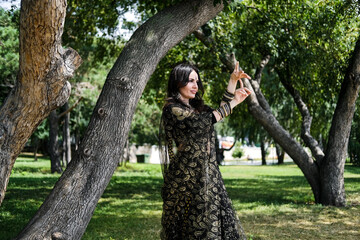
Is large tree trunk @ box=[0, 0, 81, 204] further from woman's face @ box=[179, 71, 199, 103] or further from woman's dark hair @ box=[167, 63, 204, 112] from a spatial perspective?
woman's face @ box=[179, 71, 199, 103]

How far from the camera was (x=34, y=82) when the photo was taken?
3.66 metres

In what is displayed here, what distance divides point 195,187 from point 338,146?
6.61m

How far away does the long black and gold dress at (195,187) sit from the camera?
362 cm

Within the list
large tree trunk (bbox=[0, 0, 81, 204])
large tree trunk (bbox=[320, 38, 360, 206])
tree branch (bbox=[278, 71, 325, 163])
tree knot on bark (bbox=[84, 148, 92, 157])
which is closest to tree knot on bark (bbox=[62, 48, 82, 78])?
large tree trunk (bbox=[0, 0, 81, 204])

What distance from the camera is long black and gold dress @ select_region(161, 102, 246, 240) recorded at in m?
3.62

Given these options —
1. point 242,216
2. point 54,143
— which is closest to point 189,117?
point 242,216

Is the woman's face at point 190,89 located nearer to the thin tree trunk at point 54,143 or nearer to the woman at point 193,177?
the woman at point 193,177

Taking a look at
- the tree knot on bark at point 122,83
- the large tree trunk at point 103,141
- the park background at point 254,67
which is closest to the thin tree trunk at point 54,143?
the park background at point 254,67

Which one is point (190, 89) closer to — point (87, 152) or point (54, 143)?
point (87, 152)

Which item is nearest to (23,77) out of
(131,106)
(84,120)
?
(131,106)

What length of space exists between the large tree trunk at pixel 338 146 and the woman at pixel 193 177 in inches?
239

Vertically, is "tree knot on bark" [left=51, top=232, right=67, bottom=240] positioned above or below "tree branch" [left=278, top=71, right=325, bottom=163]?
below

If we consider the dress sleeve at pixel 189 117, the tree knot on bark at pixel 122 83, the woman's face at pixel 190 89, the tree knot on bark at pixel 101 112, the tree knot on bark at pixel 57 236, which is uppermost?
the tree knot on bark at pixel 122 83

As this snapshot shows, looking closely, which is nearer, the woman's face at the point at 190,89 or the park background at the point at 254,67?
the woman's face at the point at 190,89
